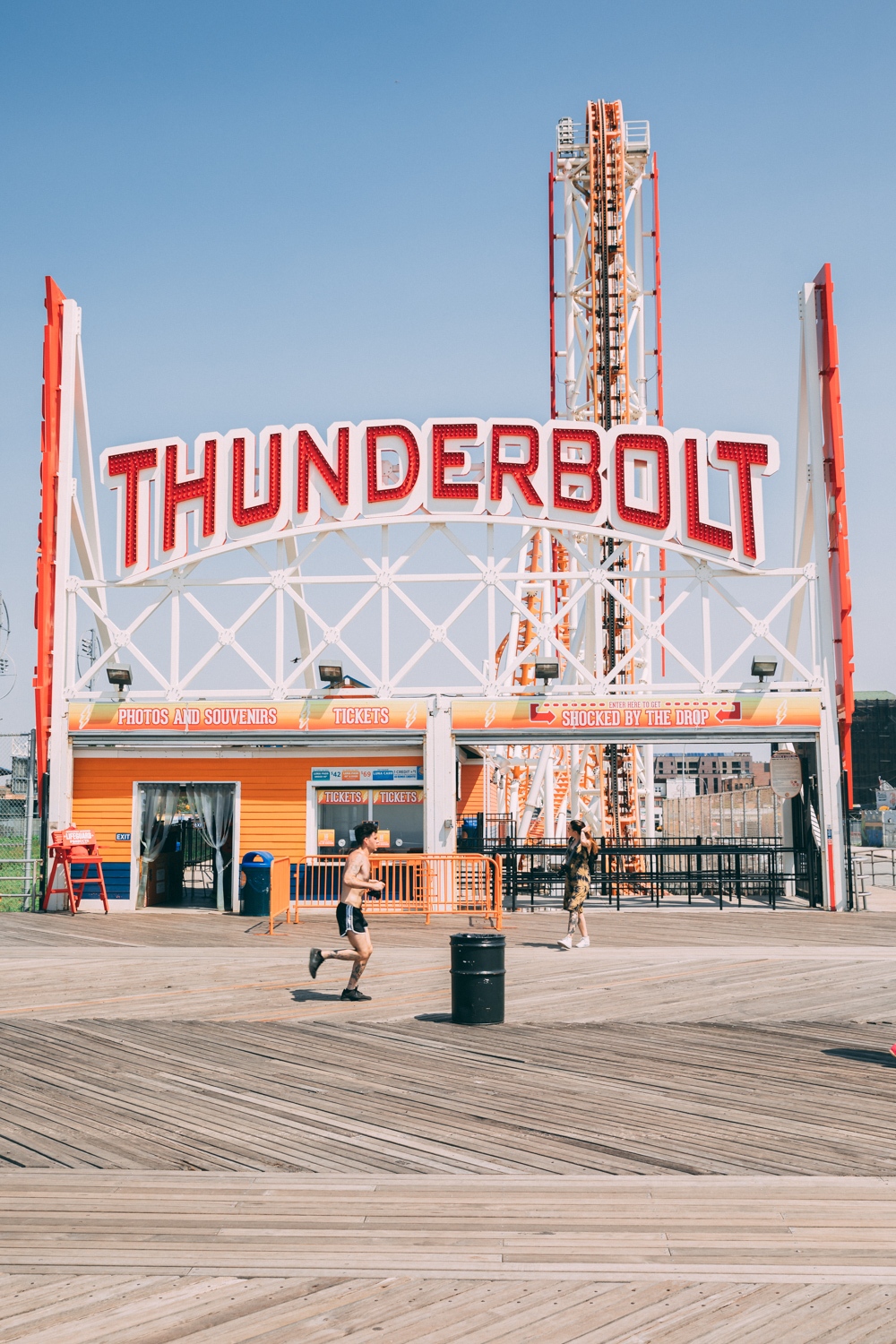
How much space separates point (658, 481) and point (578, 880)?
11.6 metres

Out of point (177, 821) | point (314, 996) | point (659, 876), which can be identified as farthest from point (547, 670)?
point (314, 996)

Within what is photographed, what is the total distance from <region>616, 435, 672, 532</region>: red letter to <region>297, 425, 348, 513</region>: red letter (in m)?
6.22

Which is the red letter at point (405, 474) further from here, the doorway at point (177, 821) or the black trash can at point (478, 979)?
the black trash can at point (478, 979)

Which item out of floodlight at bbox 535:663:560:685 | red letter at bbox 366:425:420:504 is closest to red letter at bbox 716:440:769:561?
floodlight at bbox 535:663:560:685

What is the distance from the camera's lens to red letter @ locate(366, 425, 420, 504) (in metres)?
26.4

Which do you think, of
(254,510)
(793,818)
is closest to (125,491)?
(254,510)

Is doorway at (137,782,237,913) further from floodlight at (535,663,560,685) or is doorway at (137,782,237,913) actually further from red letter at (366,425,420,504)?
red letter at (366,425,420,504)

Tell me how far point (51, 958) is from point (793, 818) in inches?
680

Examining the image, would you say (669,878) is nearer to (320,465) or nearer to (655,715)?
(655,715)

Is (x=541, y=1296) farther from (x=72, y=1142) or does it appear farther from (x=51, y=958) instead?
(x=51, y=958)

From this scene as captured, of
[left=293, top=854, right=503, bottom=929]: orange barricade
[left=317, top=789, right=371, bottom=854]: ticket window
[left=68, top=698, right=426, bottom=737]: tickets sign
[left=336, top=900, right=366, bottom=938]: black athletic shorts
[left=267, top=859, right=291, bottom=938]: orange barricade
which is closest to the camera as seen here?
[left=336, top=900, right=366, bottom=938]: black athletic shorts

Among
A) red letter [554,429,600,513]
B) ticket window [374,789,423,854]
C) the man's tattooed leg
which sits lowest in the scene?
the man's tattooed leg

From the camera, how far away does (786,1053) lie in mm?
10617

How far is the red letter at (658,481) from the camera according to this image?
26.2 meters
